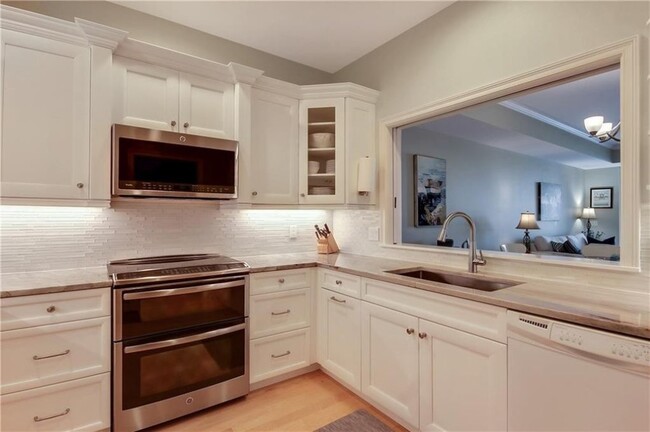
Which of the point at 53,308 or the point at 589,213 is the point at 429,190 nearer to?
the point at 589,213

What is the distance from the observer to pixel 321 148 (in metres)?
2.75

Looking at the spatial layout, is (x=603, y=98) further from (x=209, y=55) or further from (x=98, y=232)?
(x=98, y=232)

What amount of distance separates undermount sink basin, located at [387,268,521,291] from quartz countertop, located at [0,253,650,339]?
0.04 meters

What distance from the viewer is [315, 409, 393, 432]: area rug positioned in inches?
73.6

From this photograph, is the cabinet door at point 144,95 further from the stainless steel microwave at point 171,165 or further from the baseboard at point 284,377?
the baseboard at point 284,377

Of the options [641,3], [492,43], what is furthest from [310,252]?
[641,3]

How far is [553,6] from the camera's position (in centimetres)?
170

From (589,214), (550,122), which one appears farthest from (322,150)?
(589,214)

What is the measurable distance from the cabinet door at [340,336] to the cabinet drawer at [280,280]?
0.16 m

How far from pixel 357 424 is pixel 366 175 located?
1.72 metres

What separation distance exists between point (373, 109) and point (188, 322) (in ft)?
7.08

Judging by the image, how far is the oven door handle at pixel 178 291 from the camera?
1.77 m

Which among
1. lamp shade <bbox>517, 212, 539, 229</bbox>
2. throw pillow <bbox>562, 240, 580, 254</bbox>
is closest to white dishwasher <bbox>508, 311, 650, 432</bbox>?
lamp shade <bbox>517, 212, 539, 229</bbox>

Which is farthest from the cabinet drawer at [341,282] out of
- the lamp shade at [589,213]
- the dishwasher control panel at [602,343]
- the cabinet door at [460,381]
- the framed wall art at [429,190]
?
the lamp shade at [589,213]
